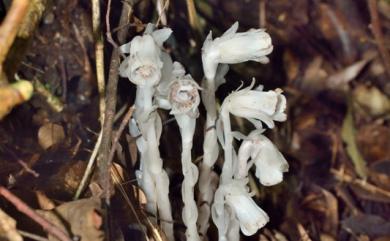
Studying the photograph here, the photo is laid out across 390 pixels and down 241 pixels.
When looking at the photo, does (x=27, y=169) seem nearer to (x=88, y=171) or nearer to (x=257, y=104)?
(x=88, y=171)

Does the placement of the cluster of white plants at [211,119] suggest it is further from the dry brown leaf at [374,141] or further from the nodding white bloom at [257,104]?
the dry brown leaf at [374,141]

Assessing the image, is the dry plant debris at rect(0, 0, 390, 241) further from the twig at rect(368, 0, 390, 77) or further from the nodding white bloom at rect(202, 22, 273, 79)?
the nodding white bloom at rect(202, 22, 273, 79)

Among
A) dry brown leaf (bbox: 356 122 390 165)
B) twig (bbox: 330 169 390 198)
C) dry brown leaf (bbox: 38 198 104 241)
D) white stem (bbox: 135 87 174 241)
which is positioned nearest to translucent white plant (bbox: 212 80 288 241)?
white stem (bbox: 135 87 174 241)

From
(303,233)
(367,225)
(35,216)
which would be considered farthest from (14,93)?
(367,225)

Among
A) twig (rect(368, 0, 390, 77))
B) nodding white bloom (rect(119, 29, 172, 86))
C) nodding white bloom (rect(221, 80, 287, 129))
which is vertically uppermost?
nodding white bloom (rect(119, 29, 172, 86))

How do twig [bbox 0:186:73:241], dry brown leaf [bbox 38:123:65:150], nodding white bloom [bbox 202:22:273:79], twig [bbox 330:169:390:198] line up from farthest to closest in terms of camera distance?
twig [bbox 330:169:390:198] < dry brown leaf [bbox 38:123:65:150] < nodding white bloom [bbox 202:22:273:79] < twig [bbox 0:186:73:241]

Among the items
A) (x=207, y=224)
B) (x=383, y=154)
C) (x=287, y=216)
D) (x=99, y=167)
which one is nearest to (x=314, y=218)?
(x=287, y=216)
